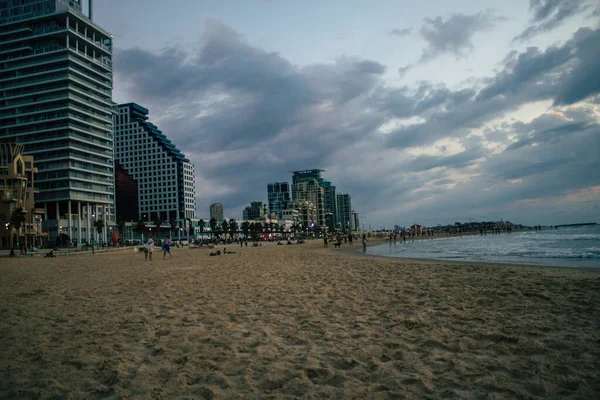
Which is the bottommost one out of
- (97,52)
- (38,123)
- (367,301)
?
(367,301)

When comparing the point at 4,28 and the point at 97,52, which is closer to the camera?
the point at 4,28

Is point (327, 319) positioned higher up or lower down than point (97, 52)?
lower down

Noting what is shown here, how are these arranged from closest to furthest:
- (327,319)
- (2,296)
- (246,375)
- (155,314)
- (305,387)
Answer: (305,387)
(246,375)
(327,319)
(155,314)
(2,296)

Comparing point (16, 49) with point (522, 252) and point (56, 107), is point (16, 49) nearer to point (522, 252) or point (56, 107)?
point (56, 107)

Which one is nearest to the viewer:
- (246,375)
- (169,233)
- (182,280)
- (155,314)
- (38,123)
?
(246,375)

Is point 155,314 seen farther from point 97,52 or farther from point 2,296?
point 97,52

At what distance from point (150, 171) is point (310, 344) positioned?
169 meters

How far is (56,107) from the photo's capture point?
85.0 meters

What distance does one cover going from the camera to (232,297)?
9.94 meters

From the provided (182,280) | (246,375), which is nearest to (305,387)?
(246,375)

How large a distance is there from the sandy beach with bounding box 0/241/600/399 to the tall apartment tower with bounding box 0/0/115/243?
295ft

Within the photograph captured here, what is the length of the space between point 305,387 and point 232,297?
6.22 m

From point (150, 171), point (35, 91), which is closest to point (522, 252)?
point (35, 91)

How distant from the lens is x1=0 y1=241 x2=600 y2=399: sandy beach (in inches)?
161
